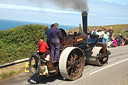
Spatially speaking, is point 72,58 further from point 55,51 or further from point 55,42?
point 55,42

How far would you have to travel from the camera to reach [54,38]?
17.9 feet

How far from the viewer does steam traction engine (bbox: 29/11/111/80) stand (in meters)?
5.11

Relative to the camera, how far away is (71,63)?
553cm

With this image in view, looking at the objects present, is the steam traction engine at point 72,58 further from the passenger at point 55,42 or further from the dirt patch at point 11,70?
the dirt patch at point 11,70

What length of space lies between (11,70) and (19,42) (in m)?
2.71

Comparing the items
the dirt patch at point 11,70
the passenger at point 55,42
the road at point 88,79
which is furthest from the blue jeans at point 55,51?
the dirt patch at point 11,70

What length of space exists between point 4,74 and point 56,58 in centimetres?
219

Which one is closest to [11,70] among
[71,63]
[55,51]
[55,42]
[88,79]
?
[55,51]

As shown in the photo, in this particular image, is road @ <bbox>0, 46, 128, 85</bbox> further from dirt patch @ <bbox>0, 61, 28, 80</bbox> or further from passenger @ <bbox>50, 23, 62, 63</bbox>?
passenger @ <bbox>50, 23, 62, 63</bbox>

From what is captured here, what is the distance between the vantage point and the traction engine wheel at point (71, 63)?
202 inches

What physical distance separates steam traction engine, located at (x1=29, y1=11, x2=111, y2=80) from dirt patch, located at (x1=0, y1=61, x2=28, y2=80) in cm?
77

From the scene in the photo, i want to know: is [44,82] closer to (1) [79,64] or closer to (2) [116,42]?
(1) [79,64]

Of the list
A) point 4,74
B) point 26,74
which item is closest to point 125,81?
point 26,74

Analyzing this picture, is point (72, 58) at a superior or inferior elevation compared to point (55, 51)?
inferior
